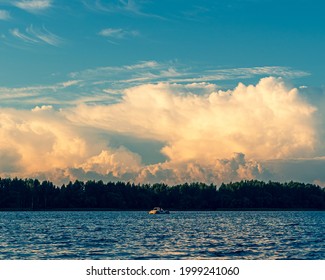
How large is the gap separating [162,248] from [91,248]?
10.2m

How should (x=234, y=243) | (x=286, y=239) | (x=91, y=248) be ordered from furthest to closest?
1. (x=286, y=239)
2. (x=234, y=243)
3. (x=91, y=248)

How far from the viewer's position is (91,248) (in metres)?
82.9

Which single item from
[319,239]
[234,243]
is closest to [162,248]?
[234,243]

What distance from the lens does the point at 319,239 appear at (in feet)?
338
